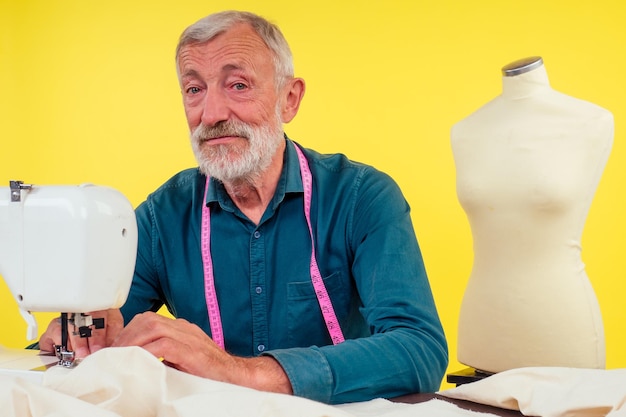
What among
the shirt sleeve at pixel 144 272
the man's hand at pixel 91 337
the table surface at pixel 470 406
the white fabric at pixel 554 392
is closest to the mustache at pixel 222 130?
the shirt sleeve at pixel 144 272

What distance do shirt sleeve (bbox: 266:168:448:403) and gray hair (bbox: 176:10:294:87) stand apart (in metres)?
0.40

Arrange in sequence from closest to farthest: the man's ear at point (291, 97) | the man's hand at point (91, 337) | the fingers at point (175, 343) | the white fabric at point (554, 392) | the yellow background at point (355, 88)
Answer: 1. the white fabric at point (554, 392)
2. the fingers at point (175, 343)
3. the man's hand at point (91, 337)
4. the man's ear at point (291, 97)
5. the yellow background at point (355, 88)

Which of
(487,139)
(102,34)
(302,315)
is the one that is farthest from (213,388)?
(102,34)

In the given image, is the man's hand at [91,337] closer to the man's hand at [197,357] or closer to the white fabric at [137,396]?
the man's hand at [197,357]

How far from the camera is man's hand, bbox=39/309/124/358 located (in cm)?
202

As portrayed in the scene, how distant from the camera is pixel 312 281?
8.41ft

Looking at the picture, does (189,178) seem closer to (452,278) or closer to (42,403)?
(42,403)

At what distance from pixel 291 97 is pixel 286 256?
0.53 metres

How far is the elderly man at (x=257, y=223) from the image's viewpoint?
2537mm

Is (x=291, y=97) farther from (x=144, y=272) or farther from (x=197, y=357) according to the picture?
(x=197, y=357)

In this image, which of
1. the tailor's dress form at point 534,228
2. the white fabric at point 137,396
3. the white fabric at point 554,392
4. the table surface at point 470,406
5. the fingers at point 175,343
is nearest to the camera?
the white fabric at point 137,396

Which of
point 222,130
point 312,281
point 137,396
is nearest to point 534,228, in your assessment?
point 312,281

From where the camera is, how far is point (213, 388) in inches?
61.5

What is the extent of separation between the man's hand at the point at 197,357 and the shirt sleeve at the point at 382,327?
3cm
